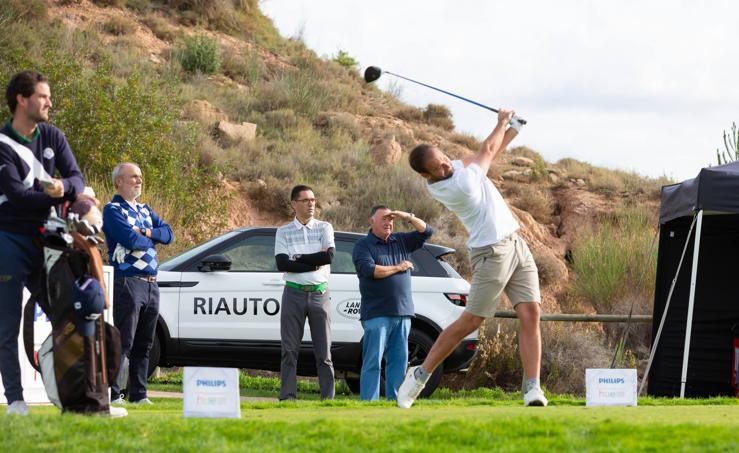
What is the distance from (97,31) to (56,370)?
25.3 meters

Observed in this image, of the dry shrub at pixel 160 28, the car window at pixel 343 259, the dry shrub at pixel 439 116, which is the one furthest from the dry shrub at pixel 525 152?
the car window at pixel 343 259

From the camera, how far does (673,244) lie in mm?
13078

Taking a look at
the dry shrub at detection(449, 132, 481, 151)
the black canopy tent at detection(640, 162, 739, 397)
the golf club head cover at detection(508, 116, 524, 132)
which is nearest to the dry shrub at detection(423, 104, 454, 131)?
the dry shrub at detection(449, 132, 481, 151)

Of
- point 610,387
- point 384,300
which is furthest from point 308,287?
point 610,387

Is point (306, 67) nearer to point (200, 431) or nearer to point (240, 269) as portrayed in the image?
point (240, 269)

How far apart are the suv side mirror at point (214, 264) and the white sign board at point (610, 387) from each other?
14.8ft

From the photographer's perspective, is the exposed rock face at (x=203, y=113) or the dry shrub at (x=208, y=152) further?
the exposed rock face at (x=203, y=113)

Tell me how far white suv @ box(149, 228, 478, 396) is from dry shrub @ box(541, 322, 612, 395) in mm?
3121

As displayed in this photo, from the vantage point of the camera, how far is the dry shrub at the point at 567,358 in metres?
14.3

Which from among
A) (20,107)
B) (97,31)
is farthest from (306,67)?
(20,107)

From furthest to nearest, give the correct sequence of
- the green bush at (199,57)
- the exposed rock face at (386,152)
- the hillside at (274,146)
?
1. the green bush at (199,57)
2. the exposed rock face at (386,152)
3. the hillside at (274,146)

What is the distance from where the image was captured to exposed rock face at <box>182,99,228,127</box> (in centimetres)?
2633

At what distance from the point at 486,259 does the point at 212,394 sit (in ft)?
7.40

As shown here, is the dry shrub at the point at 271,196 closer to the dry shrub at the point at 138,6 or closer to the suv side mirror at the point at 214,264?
the dry shrub at the point at 138,6
